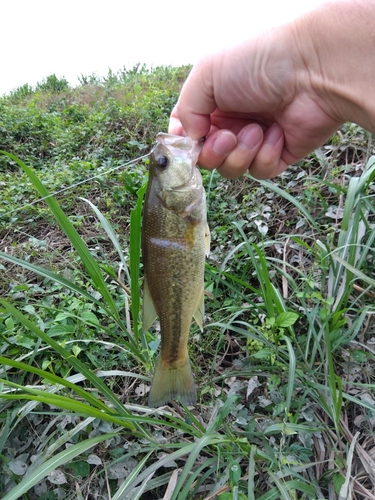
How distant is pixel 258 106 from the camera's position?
6.52 feet

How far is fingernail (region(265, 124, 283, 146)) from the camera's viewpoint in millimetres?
2123

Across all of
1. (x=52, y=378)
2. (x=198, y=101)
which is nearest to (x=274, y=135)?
(x=198, y=101)

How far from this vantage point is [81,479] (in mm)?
1897

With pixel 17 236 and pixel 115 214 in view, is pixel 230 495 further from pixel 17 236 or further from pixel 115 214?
pixel 17 236

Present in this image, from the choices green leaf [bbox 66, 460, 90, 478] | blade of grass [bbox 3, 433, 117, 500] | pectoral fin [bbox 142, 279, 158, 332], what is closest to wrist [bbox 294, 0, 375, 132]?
pectoral fin [bbox 142, 279, 158, 332]

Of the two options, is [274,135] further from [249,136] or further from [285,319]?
[285,319]

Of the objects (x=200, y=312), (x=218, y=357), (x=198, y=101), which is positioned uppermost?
(x=198, y=101)

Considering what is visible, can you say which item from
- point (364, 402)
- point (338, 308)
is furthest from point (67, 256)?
point (364, 402)

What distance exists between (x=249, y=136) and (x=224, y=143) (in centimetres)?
18

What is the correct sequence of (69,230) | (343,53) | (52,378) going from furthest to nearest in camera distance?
1. (69,230)
2. (343,53)
3. (52,378)

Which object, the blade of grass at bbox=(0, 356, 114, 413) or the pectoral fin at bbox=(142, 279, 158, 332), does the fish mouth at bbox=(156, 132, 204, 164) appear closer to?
the pectoral fin at bbox=(142, 279, 158, 332)

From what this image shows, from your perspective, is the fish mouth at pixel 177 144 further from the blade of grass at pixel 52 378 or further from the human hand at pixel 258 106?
the blade of grass at pixel 52 378

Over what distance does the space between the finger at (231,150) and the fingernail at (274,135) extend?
0.26ft

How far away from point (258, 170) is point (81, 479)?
6.36 ft
